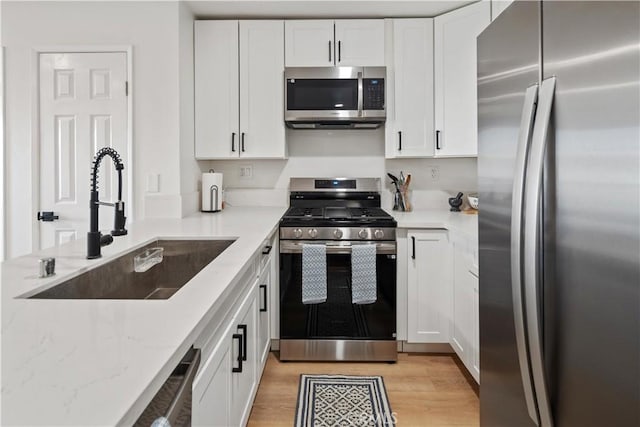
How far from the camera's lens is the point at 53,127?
2693 millimetres

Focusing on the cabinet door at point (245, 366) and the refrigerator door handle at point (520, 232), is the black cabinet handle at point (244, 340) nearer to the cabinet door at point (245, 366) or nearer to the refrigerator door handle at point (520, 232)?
the cabinet door at point (245, 366)

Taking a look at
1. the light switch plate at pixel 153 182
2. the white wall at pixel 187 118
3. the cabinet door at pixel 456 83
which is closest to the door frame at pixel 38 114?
the light switch plate at pixel 153 182

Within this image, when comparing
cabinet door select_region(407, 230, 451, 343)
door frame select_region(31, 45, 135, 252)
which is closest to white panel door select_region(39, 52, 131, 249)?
door frame select_region(31, 45, 135, 252)

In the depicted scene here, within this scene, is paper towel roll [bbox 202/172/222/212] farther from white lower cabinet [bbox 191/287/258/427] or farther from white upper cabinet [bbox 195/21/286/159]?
white lower cabinet [bbox 191/287/258/427]

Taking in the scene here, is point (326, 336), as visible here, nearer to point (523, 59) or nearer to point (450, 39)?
point (523, 59)

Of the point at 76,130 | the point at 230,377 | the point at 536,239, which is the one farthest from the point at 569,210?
the point at 76,130

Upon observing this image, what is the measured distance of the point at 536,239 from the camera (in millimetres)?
914

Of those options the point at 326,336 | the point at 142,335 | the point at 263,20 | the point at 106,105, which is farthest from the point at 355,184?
the point at 142,335

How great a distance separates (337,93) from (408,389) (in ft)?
6.49

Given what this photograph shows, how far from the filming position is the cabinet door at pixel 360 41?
2.92 metres

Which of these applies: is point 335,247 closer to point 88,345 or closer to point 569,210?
point 569,210

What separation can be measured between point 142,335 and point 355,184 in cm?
253

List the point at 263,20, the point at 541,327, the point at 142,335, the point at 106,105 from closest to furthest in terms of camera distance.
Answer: the point at 142,335 → the point at 541,327 → the point at 106,105 → the point at 263,20

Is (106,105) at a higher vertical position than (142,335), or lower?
higher
